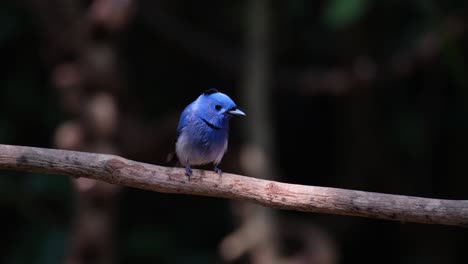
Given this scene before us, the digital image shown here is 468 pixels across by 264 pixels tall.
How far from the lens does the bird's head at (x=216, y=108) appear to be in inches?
150

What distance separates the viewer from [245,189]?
326cm

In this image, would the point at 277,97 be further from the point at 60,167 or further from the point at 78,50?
the point at 60,167

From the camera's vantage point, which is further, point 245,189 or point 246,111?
point 246,111

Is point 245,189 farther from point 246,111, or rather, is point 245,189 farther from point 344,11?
point 246,111

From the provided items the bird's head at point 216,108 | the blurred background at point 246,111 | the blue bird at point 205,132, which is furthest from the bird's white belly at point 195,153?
the blurred background at point 246,111

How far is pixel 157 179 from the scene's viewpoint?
3.26 m

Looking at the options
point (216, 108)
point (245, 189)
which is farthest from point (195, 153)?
point (245, 189)

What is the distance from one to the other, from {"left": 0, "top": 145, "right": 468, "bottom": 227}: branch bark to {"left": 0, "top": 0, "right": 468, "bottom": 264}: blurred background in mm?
2575

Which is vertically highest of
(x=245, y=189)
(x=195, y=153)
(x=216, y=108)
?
(x=216, y=108)

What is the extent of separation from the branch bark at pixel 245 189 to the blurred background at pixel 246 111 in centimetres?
257

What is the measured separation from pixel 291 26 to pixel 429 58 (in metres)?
1.72

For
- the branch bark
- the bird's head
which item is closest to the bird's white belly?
the bird's head

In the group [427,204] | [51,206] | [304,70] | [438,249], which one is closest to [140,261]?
[51,206]

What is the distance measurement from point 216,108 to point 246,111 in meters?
2.47
